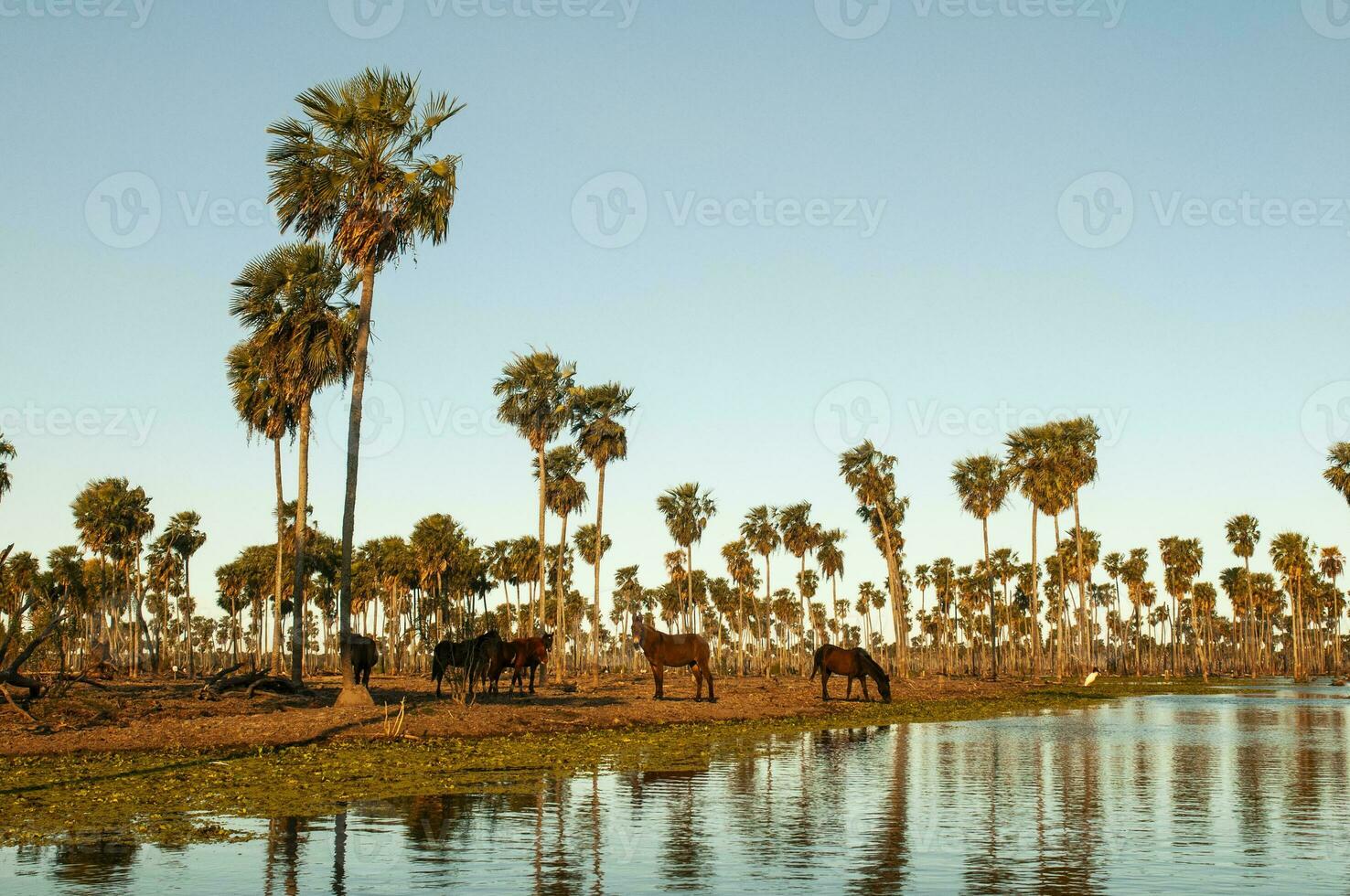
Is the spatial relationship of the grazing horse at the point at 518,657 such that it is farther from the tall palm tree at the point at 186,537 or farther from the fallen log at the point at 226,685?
the tall palm tree at the point at 186,537

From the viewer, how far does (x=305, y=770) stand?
2158 cm

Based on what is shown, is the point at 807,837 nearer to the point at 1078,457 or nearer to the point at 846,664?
the point at 846,664

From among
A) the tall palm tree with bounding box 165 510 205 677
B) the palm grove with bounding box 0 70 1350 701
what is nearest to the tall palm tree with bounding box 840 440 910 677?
the palm grove with bounding box 0 70 1350 701

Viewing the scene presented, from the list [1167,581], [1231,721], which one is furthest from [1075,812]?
[1167,581]

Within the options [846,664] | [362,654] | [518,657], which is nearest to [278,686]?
[362,654]

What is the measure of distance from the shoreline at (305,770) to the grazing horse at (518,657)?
6.34 metres

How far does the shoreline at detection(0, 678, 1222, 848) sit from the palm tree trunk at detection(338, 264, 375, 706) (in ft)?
6.53

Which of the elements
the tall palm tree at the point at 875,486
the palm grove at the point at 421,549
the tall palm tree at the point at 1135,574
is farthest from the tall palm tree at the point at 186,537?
the tall palm tree at the point at 1135,574

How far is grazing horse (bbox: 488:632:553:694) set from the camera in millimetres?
44000

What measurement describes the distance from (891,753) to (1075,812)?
432 inches

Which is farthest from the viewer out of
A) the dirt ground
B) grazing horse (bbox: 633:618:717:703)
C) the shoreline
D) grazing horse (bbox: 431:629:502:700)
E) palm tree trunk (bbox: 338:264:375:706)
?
grazing horse (bbox: 633:618:717:703)

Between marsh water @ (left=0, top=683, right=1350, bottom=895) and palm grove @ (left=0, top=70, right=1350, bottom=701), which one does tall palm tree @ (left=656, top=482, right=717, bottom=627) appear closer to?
palm grove @ (left=0, top=70, right=1350, bottom=701)

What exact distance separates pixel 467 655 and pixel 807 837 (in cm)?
2876

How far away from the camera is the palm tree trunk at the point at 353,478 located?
33.0 m
